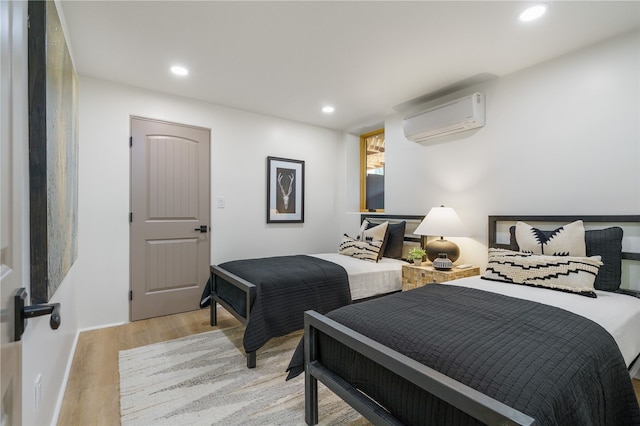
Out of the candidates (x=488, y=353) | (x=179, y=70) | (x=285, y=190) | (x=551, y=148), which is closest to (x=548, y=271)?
(x=551, y=148)

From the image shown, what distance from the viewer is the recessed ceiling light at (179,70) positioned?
9.10 ft

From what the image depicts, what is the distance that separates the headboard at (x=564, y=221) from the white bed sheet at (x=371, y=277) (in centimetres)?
97

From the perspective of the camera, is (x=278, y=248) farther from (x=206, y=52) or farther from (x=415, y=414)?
(x=415, y=414)

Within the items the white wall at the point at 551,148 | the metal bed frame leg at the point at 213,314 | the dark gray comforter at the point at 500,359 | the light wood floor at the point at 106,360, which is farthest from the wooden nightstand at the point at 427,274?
the metal bed frame leg at the point at 213,314

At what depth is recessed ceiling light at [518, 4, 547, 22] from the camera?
1.95 meters

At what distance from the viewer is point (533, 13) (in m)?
2.01

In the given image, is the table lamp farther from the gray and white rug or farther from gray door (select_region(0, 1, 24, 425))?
gray door (select_region(0, 1, 24, 425))

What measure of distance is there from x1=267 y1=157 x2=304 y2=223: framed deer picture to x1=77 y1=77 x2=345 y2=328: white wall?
9cm

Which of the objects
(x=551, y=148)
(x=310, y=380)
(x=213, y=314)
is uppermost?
(x=551, y=148)

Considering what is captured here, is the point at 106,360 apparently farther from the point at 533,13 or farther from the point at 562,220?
the point at 533,13

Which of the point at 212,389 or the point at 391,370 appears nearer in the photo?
the point at 391,370

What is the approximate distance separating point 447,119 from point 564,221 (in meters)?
1.42

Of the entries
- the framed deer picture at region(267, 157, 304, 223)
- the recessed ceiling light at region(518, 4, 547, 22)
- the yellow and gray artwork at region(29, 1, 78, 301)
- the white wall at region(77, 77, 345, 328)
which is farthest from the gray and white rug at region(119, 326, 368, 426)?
the recessed ceiling light at region(518, 4, 547, 22)

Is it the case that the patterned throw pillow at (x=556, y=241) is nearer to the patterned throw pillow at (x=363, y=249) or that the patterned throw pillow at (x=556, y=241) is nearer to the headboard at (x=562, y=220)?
the headboard at (x=562, y=220)
